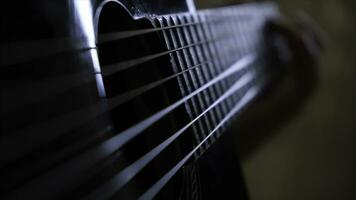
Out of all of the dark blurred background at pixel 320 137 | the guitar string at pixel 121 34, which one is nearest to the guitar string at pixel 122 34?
the guitar string at pixel 121 34

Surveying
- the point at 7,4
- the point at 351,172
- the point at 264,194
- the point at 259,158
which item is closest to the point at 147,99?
the point at 7,4

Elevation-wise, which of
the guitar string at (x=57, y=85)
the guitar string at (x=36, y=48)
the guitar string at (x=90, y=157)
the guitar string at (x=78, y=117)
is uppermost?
the guitar string at (x=36, y=48)

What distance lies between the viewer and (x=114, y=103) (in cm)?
27

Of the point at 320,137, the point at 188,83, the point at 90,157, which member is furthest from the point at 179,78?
the point at 320,137

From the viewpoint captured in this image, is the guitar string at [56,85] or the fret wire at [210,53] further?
the fret wire at [210,53]

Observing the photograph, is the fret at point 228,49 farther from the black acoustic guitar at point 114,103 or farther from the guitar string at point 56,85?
the guitar string at point 56,85

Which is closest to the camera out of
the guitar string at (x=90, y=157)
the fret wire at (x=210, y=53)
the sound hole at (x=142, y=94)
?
the guitar string at (x=90, y=157)

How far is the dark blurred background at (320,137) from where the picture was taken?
2.21ft

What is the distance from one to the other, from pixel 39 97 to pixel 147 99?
0.41 ft

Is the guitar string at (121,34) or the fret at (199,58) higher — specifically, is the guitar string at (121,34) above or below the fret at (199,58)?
above

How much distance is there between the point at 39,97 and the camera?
0.20m

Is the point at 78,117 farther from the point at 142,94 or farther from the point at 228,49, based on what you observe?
the point at 228,49

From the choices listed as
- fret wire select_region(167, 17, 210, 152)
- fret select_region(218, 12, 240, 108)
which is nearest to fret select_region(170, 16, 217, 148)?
fret wire select_region(167, 17, 210, 152)

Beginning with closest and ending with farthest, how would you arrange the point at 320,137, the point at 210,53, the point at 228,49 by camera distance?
1. the point at 210,53
2. the point at 228,49
3. the point at 320,137
